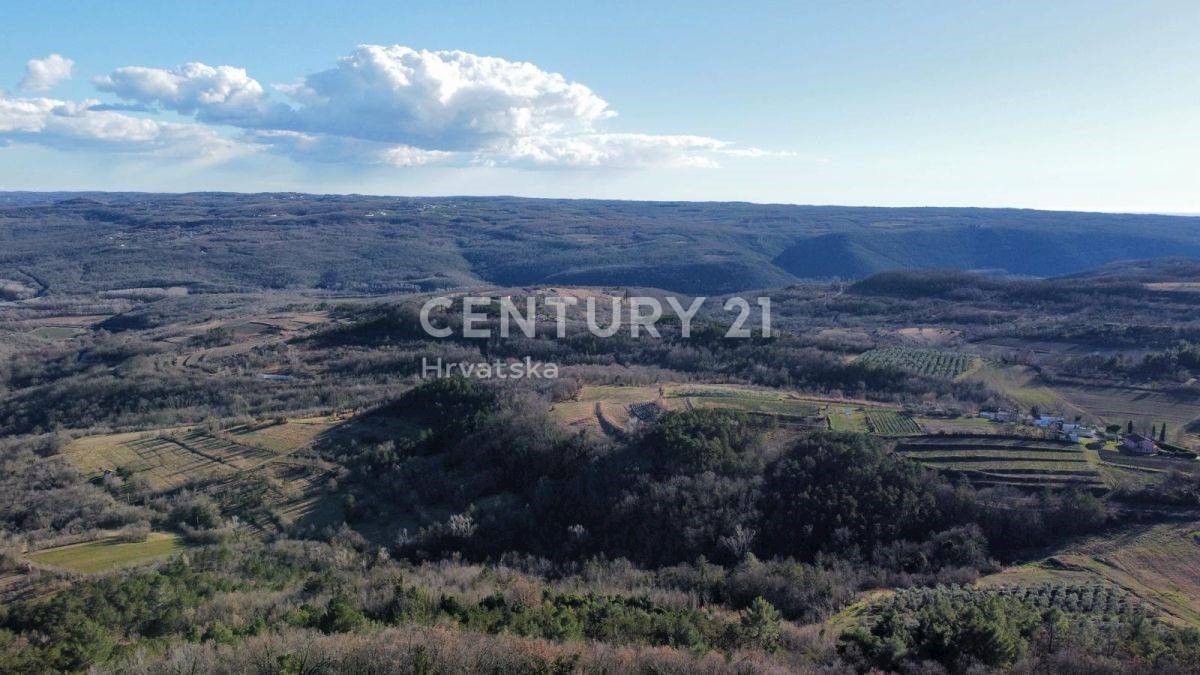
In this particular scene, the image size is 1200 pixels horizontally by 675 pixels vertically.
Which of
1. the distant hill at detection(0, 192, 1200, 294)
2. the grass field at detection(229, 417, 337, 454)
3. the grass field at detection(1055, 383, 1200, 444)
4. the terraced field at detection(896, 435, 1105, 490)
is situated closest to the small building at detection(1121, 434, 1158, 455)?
the terraced field at detection(896, 435, 1105, 490)

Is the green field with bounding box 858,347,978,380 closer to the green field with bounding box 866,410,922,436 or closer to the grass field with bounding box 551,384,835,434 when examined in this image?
the green field with bounding box 866,410,922,436

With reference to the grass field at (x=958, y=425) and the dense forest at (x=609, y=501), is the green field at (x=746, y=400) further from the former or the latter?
the grass field at (x=958, y=425)

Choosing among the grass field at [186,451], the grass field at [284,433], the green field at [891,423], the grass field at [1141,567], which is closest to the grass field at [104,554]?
the grass field at [186,451]

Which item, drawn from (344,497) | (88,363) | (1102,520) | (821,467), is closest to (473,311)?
(88,363)

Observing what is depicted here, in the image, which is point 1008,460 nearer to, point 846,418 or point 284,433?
point 846,418

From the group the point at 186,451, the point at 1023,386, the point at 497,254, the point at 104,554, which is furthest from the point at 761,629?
the point at 497,254

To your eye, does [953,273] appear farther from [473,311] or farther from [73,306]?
[73,306]
